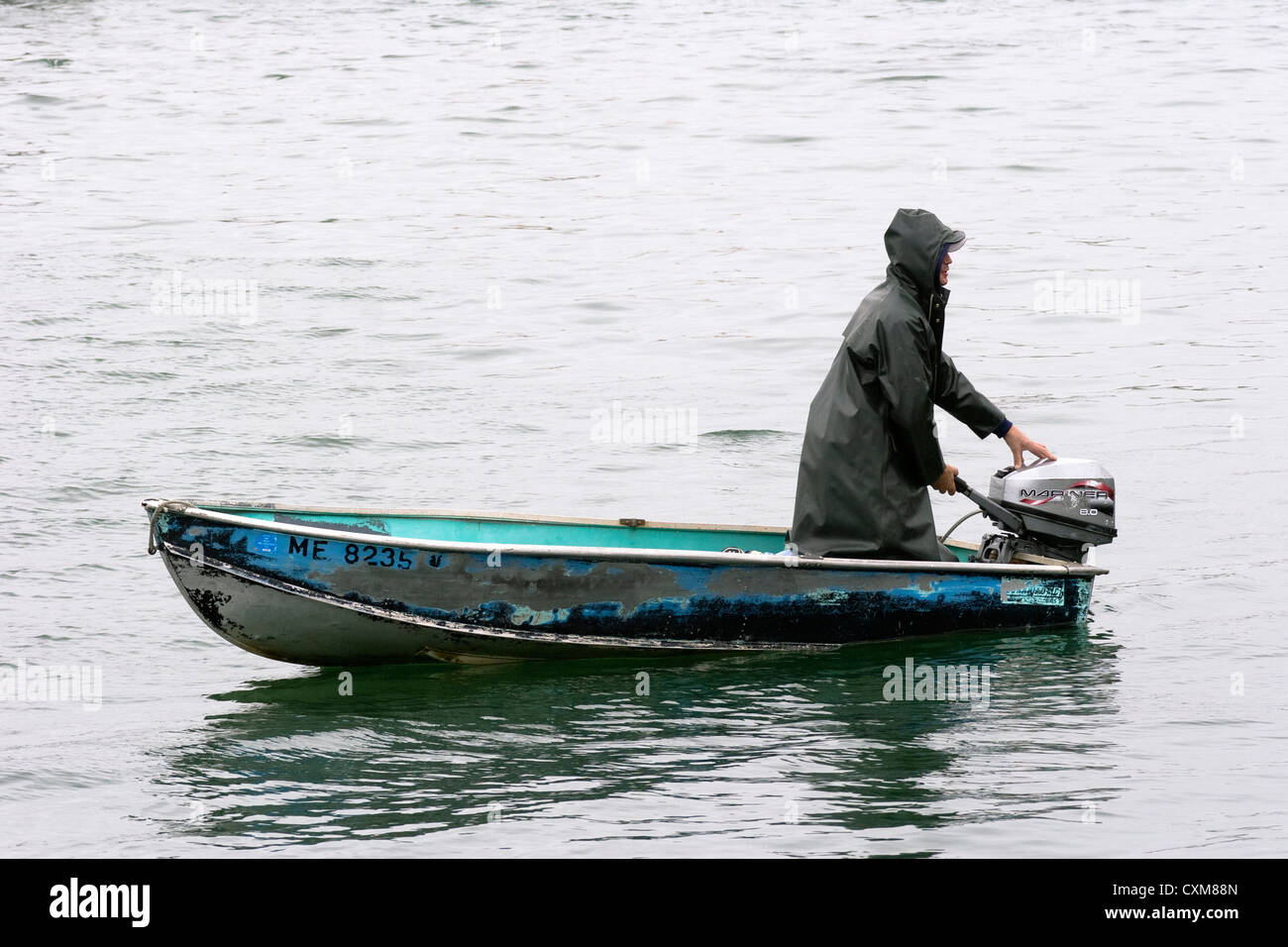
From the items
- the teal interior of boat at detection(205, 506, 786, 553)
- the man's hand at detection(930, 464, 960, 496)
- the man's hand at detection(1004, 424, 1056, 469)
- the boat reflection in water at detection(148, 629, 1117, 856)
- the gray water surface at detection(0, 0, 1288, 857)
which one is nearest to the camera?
the boat reflection in water at detection(148, 629, 1117, 856)

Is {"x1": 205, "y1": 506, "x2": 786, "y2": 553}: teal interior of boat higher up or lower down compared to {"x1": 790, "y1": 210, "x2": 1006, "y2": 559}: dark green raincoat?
lower down

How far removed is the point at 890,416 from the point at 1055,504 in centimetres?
103

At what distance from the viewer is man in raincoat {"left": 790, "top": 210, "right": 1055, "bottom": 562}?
808 cm

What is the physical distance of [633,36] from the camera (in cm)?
3328

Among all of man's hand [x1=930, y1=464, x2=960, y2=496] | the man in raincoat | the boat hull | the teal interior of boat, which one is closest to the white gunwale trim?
the boat hull

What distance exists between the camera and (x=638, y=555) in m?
8.02

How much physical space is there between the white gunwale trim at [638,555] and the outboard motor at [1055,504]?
23cm

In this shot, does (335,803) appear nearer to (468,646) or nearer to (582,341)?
(468,646)

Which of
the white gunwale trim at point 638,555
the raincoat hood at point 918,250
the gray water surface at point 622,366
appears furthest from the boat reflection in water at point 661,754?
the raincoat hood at point 918,250

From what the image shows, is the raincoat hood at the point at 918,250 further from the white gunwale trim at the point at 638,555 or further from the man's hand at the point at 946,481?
the white gunwale trim at the point at 638,555

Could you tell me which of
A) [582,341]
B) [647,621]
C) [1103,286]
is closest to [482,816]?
[647,621]

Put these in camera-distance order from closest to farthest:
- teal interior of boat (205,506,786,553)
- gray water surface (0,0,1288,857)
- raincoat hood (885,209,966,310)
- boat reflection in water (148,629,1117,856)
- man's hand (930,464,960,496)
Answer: boat reflection in water (148,629,1117,856)
gray water surface (0,0,1288,857)
raincoat hood (885,209,966,310)
man's hand (930,464,960,496)
teal interior of boat (205,506,786,553)

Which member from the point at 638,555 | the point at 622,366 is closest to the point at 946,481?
the point at 638,555

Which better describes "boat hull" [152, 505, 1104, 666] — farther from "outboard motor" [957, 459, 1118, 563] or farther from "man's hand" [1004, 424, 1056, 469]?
"man's hand" [1004, 424, 1056, 469]
